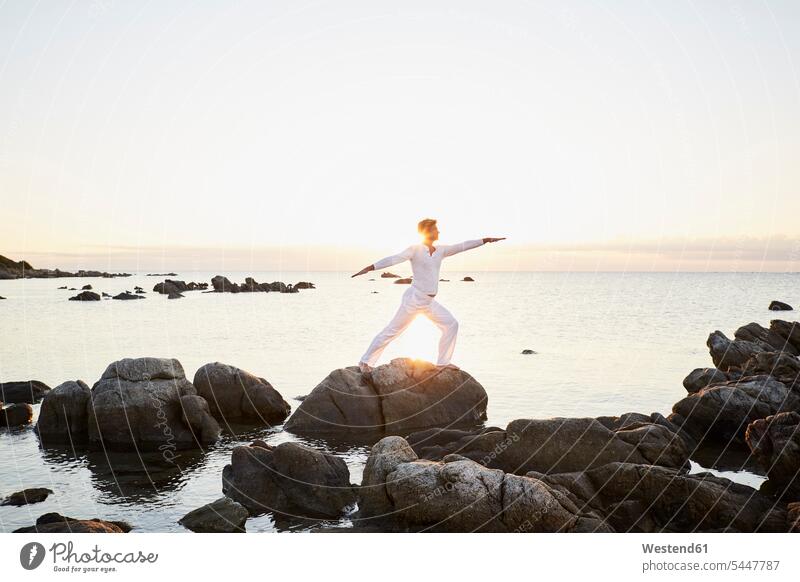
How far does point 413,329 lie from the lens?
5153cm

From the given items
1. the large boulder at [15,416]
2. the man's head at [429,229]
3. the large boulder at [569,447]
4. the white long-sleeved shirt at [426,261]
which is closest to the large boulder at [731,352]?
the large boulder at [569,447]

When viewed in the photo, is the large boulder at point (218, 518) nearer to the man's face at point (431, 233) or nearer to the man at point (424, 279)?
the man at point (424, 279)

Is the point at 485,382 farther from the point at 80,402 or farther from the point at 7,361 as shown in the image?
the point at 7,361

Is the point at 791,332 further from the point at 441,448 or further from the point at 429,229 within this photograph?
the point at 429,229

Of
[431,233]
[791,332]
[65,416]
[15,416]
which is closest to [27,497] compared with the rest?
[65,416]

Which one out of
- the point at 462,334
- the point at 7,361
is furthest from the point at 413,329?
the point at 7,361

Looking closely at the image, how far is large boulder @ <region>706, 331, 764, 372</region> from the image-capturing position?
29.5 meters

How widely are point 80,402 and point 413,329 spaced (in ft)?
109

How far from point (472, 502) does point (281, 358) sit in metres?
26.6

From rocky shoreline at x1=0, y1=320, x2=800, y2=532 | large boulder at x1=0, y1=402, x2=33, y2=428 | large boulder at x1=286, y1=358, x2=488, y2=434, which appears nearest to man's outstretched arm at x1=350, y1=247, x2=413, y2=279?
rocky shoreline at x1=0, y1=320, x2=800, y2=532

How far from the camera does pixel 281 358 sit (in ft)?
121
